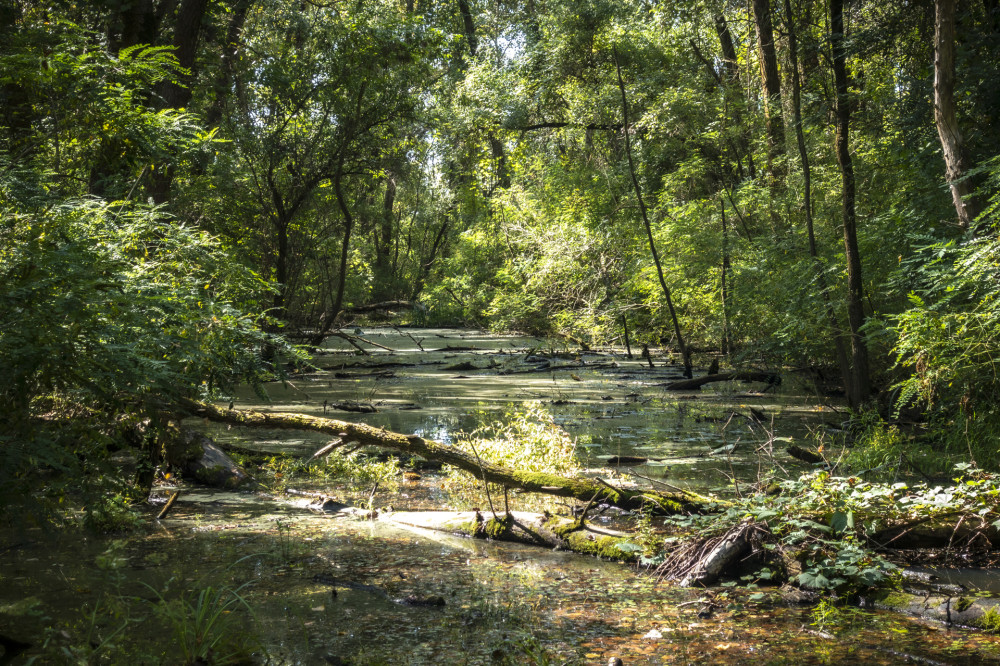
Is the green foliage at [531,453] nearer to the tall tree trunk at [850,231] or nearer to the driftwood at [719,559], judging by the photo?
the driftwood at [719,559]

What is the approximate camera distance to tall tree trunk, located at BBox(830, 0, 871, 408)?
10.1 meters

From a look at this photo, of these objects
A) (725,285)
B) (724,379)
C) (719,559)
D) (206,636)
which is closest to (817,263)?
(724,379)

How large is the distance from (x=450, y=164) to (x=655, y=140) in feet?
24.1

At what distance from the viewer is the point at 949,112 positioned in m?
7.99

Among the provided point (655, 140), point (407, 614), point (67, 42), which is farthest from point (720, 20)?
point (407, 614)

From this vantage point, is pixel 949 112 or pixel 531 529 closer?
pixel 531 529

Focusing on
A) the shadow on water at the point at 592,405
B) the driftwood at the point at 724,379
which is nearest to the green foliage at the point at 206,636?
the shadow on water at the point at 592,405

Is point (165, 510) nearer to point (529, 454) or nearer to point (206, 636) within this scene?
point (206, 636)

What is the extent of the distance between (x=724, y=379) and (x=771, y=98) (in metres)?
6.48

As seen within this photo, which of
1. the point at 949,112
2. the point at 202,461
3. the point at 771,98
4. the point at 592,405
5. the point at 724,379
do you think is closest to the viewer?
the point at 202,461

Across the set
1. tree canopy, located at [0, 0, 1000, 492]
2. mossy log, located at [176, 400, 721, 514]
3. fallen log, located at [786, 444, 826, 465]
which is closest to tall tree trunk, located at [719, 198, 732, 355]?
tree canopy, located at [0, 0, 1000, 492]

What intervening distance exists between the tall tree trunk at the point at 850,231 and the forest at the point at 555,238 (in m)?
0.04

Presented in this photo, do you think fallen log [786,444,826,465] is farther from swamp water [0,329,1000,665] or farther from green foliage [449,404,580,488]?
green foliage [449,404,580,488]

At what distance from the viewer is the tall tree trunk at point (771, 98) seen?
52.9 ft
